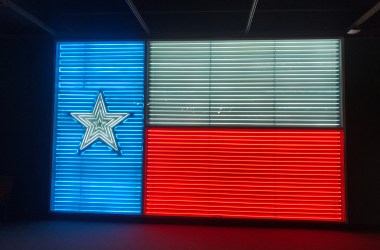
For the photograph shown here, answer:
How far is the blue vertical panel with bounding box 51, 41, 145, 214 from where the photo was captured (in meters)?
5.23

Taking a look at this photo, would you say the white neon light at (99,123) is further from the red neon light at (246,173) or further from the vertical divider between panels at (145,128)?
the red neon light at (246,173)

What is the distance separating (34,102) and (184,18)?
2948 millimetres

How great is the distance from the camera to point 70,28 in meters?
5.18

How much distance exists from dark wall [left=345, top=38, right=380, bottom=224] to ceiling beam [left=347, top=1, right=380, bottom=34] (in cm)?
25

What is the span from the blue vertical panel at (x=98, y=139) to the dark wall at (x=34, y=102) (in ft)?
0.64

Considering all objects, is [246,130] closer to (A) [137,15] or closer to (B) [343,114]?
(B) [343,114]

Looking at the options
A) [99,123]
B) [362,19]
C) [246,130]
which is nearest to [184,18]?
[246,130]

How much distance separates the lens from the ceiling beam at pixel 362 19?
410cm

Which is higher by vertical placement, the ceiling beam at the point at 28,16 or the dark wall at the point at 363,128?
the ceiling beam at the point at 28,16

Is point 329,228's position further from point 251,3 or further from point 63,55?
point 63,55

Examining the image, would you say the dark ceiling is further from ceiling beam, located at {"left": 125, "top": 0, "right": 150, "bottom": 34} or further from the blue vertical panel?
the blue vertical panel

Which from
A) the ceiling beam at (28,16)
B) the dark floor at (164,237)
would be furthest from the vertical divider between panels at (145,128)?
the ceiling beam at (28,16)

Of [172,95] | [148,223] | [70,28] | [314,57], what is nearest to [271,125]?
[314,57]

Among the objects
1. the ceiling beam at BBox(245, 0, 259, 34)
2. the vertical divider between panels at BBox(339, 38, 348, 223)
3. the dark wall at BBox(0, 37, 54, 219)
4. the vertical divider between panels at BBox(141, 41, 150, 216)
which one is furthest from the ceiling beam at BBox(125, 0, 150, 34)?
the vertical divider between panels at BBox(339, 38, 348, 223)
